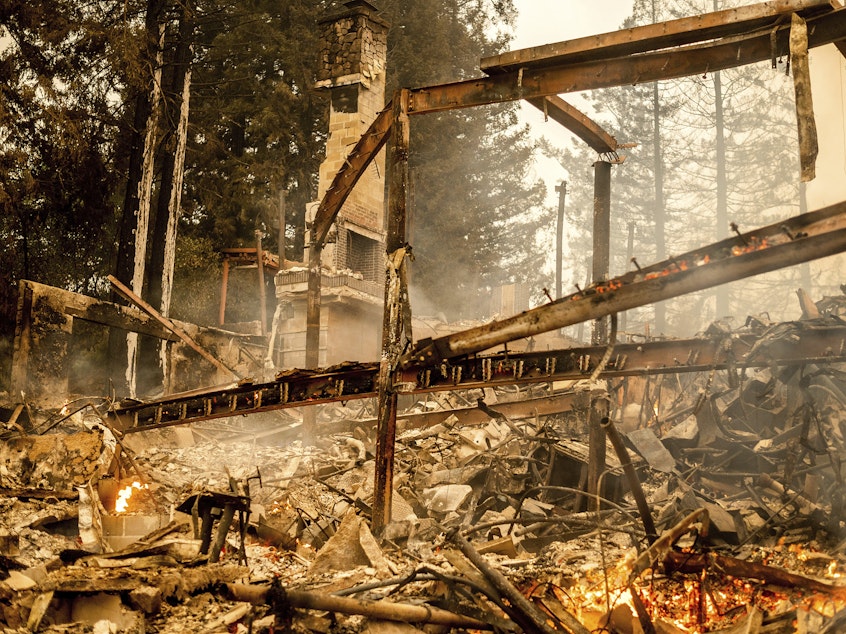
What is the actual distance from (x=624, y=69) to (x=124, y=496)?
308 inches

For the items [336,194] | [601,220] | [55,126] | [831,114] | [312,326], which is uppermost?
[831,114]

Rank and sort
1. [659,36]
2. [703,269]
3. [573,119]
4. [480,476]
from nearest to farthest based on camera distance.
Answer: [703,269]
[659,36]
[573,119]
[480,476]

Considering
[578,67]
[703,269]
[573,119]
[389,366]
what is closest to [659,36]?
[578,67]

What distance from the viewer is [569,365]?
7.48 metres

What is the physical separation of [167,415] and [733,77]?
34.4 m

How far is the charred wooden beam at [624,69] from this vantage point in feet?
21.6

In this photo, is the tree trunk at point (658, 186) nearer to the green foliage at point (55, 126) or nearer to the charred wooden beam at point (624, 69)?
the green foliage at point (55, 126)

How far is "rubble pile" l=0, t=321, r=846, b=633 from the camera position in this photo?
4.92m

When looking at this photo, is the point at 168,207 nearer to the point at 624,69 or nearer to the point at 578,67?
the point at 578,67

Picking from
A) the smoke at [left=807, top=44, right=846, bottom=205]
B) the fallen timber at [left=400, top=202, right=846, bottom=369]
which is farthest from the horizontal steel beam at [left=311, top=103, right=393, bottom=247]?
the smoke at [left=807, top=44, right=846, bottom=205]

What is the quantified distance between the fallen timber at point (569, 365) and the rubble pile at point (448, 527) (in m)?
0.23

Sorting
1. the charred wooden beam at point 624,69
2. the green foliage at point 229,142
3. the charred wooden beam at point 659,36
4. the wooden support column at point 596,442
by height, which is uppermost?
the green foliage at point 229,142

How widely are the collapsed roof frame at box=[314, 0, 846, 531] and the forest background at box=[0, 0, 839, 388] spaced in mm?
1214

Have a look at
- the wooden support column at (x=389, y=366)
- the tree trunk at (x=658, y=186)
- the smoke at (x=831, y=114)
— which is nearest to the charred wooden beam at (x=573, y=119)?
the wooden support column at (x=389, y=366)
